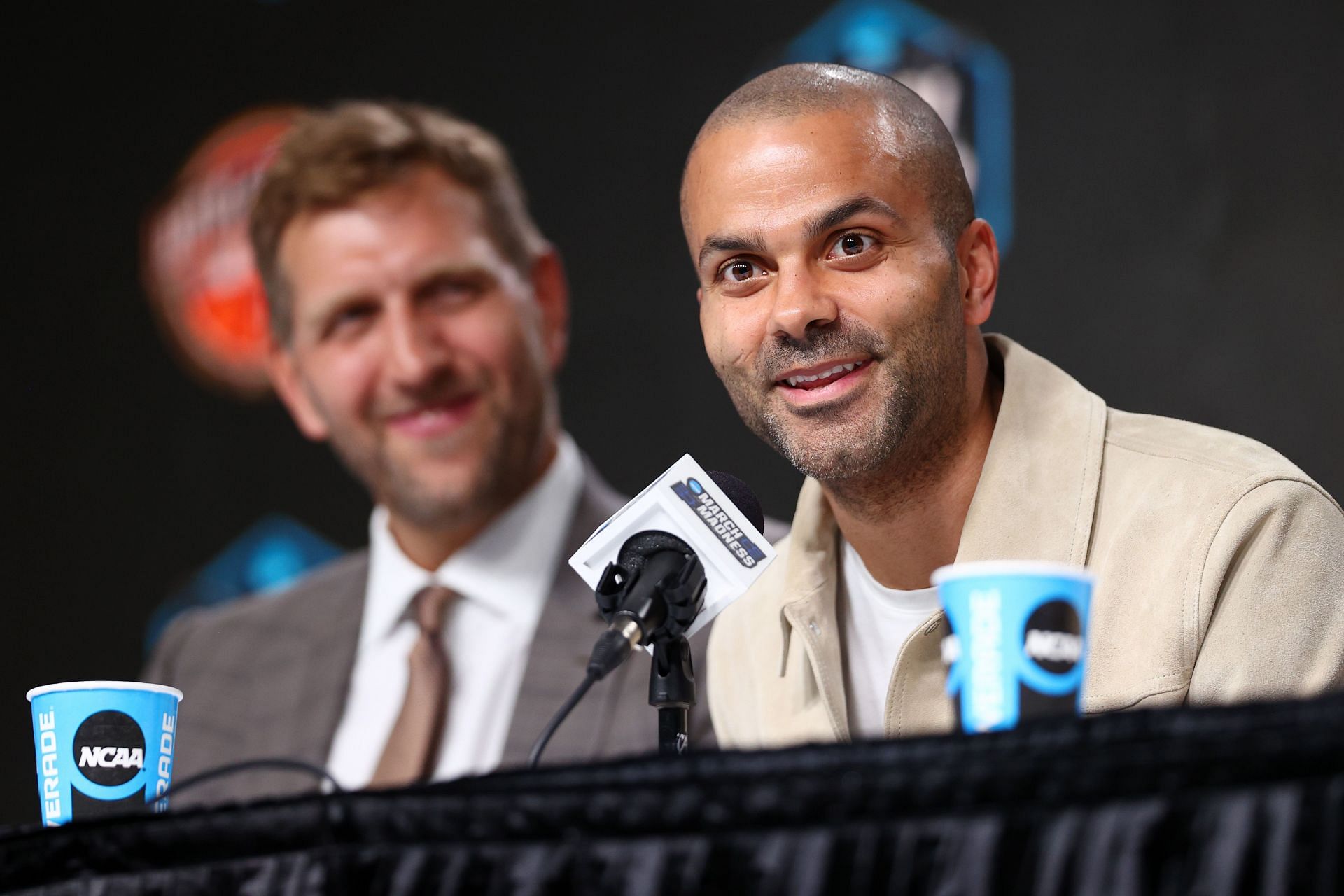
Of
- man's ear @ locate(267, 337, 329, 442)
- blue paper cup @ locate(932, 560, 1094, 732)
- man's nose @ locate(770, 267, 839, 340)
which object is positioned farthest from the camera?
man's ear @ locate(267, 337, 329, 442)

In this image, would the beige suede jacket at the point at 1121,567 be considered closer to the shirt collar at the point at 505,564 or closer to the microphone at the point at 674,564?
the microphone at the point at 674,564

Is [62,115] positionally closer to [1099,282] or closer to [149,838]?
[1099,282]

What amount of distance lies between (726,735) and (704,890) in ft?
3.84

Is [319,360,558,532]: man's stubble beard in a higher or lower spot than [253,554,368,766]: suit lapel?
higher

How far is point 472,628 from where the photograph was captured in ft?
8.57

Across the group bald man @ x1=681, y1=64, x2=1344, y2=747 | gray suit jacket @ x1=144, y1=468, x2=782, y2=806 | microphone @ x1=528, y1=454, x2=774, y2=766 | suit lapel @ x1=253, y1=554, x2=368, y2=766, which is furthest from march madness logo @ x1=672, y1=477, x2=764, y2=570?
suit lapel @ x1=253, y1=554, x2=368, y2=766

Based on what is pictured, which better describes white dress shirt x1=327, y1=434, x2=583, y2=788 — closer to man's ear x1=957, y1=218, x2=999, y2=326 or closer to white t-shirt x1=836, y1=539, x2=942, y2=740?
white t-shirt x1=836, y1=539, x2=942, y2=740

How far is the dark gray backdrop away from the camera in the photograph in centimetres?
232

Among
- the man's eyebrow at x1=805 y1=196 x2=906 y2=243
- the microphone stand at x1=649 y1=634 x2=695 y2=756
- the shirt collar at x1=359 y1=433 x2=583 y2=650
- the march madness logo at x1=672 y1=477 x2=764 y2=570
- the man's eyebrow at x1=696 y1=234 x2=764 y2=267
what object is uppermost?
the man's eyebrow at x1=805 y1=196 x2=906 y2=243

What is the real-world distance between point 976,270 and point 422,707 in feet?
4.30

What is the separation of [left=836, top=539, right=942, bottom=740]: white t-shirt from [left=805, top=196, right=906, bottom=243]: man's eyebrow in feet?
1.50

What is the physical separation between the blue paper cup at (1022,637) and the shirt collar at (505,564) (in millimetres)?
1762

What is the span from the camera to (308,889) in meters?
0.91

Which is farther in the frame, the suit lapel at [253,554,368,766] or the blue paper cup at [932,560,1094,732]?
the suit lapel at [253,554,368,766]
